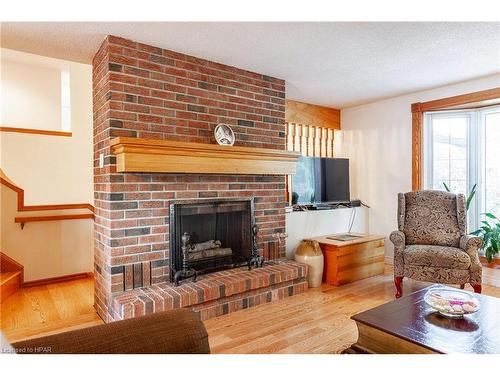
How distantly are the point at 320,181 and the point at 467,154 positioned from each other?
1.75 m

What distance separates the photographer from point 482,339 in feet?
5.22

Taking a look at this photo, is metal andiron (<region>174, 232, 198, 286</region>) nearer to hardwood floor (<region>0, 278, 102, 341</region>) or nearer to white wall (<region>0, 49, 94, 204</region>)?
hardwood floor (<region>0, 278, 102, 341</region>)

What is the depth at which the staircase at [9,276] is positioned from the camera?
10.5 feet

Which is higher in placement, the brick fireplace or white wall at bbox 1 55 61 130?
white wall at bbox 1 55 61 130

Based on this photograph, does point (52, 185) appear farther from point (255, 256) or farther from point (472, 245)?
point (472, 245)

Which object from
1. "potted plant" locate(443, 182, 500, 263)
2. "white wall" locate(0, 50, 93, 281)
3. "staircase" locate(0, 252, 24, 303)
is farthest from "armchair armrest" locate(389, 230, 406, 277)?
"staircase" locate(0, 252, 24, 303)

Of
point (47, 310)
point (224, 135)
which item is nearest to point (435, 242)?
point (224, 135)

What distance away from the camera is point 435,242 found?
343 cm

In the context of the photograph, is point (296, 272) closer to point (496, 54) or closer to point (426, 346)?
point (426, 346)

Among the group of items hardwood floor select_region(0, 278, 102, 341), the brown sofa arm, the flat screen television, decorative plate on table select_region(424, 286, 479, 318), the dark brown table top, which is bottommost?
hardwood floor select_region(0, 278, 102, 341)

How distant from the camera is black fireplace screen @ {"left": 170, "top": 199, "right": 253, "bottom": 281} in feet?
9.33

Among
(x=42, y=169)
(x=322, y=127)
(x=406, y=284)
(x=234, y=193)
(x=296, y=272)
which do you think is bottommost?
(x=406, y=284)

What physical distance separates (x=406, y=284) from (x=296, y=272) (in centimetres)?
134
